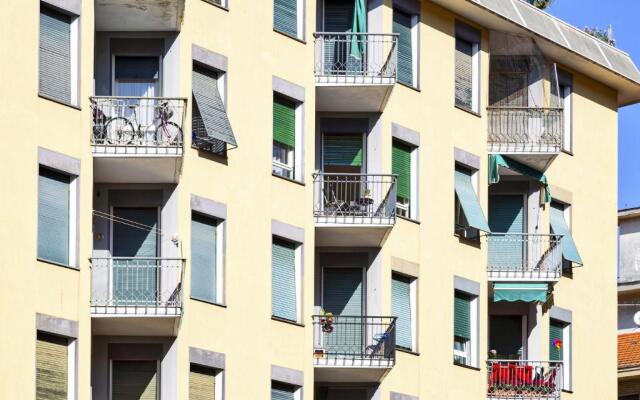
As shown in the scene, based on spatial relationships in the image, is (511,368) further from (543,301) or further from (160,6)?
(160,6)

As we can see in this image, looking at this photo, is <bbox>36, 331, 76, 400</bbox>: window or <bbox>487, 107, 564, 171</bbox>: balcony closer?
<bbox>36, 331, 76, 400</bbox>: window

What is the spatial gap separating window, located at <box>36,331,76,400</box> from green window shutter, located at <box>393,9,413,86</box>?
Result: 13.6 meters

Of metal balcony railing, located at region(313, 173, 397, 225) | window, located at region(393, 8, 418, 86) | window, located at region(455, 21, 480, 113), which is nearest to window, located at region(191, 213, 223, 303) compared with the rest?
metal balcony railing, located at region(313, 173, 397, 225)

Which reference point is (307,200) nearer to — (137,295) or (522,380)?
(137,295)

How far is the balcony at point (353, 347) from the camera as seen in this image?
65.1m

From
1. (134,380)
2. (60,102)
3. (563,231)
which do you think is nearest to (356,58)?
(563,231)

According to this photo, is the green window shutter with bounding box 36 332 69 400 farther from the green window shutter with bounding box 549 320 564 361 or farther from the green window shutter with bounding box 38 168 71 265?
the green window shutter with bounding box 549 320 564 361

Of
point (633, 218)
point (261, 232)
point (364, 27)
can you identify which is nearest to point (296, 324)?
point (261, 232)

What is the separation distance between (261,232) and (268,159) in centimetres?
166

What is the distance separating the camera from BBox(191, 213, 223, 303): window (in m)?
61.8

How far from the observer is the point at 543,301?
231 feet

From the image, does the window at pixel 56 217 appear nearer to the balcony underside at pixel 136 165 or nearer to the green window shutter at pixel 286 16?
the balcony underside at pixel 136 165

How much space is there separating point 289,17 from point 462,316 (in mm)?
8786

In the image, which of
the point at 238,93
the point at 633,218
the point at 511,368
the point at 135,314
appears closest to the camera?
the point at 135,314
